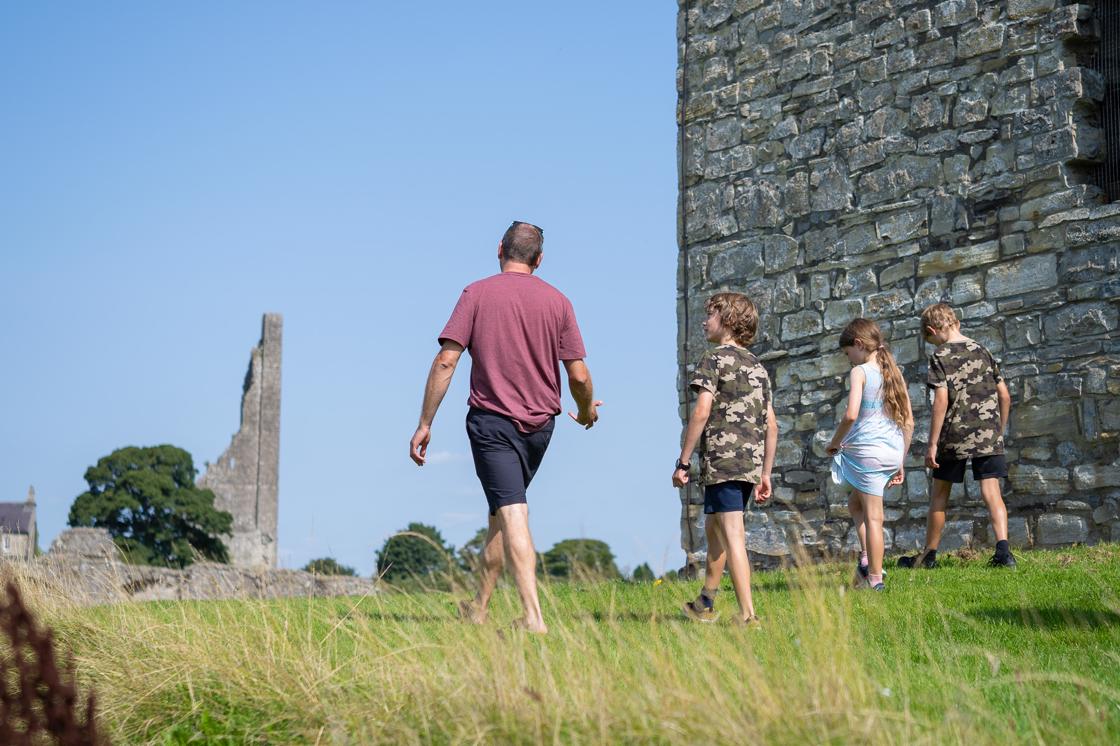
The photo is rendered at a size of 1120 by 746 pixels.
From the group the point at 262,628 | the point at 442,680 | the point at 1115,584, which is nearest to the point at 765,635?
the point at 442,680

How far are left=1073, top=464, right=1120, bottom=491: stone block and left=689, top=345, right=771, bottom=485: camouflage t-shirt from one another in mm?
3770

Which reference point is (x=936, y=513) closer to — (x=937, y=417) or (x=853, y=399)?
(x=937, y=417)

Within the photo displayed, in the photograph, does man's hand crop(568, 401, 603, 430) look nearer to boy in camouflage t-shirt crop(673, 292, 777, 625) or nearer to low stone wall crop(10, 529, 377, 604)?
boy in camouflage t-shirt crop(673, 292, 777, 625)

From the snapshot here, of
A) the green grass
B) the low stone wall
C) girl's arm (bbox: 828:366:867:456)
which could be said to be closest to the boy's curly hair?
girl's arm (bbox: 828:366:867:456)

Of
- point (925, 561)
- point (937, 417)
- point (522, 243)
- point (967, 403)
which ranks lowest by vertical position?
point (925, 561)

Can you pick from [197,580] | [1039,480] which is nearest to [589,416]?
[1039,480]

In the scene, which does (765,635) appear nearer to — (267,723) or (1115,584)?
(267,723)

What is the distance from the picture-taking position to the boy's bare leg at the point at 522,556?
19.1 ft

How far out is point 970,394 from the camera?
343 inches

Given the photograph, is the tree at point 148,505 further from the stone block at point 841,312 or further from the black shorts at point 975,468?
the black shorts at point 975,468

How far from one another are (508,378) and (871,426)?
2771 millimetres

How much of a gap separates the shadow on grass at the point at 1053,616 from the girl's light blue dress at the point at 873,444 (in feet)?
5.03

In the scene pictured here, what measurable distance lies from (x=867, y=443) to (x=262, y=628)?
3889 millimetres

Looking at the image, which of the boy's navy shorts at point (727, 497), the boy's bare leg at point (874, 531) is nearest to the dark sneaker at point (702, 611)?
the boy's navy shorts at point (727, 497)
